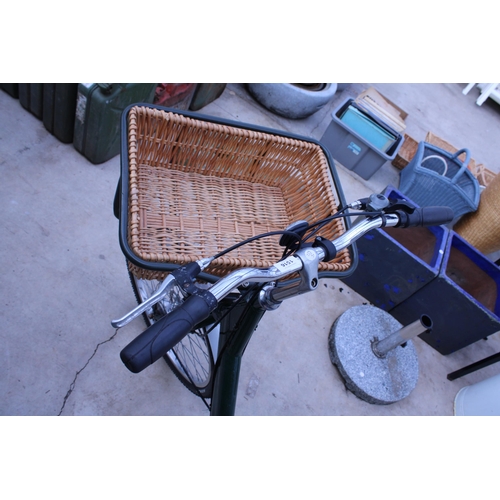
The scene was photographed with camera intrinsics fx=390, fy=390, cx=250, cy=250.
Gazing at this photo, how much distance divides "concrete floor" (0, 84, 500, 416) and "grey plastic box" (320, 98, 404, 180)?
1.20m

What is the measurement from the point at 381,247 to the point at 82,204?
71.5 inches

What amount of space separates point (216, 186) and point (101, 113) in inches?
41.4

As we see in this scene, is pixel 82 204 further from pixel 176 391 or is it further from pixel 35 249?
pixel 176 391

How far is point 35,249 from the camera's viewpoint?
2076 mm

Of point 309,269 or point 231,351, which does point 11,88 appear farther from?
point 309,269

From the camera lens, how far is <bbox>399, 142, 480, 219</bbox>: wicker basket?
9.97ft

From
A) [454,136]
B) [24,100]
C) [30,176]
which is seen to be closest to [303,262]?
[30,176]

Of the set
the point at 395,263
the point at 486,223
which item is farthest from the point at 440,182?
the point at 395,263

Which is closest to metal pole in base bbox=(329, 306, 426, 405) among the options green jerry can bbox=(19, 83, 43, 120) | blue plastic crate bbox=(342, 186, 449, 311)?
blue plastic crate bbox=(342, 186, 449, 311)

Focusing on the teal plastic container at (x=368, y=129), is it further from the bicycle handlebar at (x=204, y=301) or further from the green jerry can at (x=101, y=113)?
the bicycle handlebar at (x=204, y=301)

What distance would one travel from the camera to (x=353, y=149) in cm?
329

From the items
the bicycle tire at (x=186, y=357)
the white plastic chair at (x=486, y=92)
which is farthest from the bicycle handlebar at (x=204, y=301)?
the white plastic chair at (x=486, y=92)

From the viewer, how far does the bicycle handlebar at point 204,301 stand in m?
0.75

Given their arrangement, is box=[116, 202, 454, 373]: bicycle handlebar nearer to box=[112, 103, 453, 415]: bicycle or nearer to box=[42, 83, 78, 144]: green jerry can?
box=[112, 103, 453, 415]: bicycle
